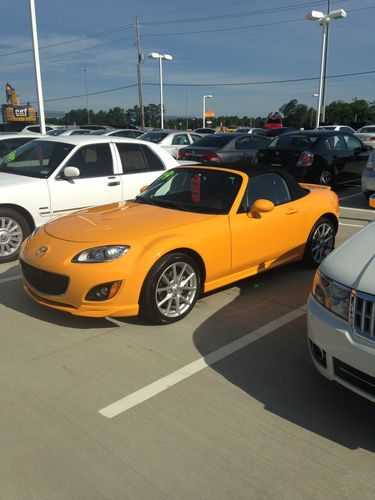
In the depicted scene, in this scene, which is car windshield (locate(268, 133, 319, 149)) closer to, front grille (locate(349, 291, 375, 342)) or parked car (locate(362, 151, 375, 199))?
parked car (locate(362, 151, 375, 199))

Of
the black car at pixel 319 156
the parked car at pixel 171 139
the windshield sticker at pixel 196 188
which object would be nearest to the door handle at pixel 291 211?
the windshield sticker at pixel 196 188

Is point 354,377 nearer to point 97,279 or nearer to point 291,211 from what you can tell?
point 97,279

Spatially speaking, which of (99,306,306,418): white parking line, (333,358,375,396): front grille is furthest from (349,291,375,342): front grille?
(99,306,306,418): white parking line

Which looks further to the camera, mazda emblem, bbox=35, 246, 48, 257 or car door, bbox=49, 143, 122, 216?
car door, bbox=49, 143, 122, 216

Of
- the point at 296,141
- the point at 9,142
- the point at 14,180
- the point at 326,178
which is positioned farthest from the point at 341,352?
the point at 296,141

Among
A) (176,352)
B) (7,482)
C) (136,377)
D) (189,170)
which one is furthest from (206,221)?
(7,482)

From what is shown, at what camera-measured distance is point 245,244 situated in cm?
469

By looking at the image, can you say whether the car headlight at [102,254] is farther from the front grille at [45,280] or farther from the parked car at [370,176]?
the parked car at [370,176]

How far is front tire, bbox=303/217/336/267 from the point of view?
562cm

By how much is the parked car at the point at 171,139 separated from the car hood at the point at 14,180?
31.3ft

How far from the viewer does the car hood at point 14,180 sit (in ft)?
20.2

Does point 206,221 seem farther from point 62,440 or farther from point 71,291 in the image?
point 62,440

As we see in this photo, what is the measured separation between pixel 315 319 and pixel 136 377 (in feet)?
4.43

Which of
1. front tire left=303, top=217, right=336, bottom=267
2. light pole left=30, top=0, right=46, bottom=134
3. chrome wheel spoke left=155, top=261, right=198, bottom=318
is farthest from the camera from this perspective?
light pole left=30, top=0, right=46, bottom=134
